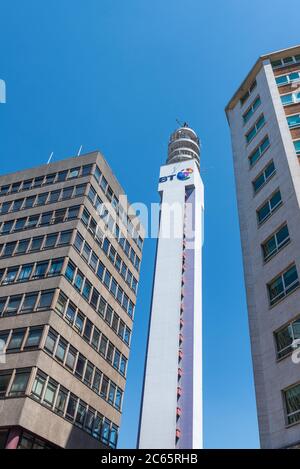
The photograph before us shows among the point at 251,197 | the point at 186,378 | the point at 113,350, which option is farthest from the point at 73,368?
the point at 251,197

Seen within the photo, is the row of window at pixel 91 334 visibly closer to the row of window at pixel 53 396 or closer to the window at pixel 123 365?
the window at pixel 123 365

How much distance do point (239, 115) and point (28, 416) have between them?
99.7 ft

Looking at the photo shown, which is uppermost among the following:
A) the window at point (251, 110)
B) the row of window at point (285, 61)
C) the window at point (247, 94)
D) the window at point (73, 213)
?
the row of window at point (285, 61)

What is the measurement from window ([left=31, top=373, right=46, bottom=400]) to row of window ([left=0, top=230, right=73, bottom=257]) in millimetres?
12368

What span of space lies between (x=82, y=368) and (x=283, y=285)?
20.0 meters

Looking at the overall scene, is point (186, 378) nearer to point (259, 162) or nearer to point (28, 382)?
point (28, 382)

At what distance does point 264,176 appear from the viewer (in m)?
30.6

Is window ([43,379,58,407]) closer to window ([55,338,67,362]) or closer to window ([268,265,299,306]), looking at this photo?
window ([55,338,67,362])

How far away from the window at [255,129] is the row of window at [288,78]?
11.6 feet

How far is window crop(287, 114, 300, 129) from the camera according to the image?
30484 mm

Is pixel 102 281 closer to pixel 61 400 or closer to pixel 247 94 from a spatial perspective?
pixel 61 400

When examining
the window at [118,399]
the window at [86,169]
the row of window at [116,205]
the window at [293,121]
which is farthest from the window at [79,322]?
the window at [293,121]

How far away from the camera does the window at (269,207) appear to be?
27716mm

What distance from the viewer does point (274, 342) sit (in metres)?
22.8
